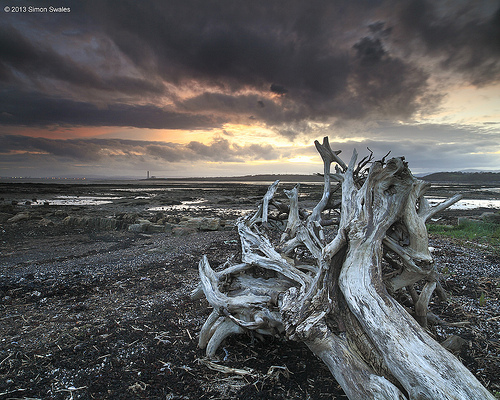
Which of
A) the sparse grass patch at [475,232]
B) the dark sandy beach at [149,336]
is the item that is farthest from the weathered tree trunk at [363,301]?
the sparse grass patch at [475,232]

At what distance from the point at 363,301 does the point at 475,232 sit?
11484mm

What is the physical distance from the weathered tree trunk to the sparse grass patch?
701 centimetres

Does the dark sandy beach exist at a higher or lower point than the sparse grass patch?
lower

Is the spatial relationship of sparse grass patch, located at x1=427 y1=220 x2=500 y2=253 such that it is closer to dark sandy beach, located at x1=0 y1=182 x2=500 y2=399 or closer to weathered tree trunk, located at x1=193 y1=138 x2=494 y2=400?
dark sandy beach, located at x1=0 y1=182 x2=500 y2=399

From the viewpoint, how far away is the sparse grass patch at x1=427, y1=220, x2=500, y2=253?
951 centimetres

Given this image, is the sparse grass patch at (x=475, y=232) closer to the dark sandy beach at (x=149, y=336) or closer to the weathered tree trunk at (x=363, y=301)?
the dark sandy beach at (x=149, y=336)

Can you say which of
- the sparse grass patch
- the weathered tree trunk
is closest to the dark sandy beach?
the weathered tree trunk

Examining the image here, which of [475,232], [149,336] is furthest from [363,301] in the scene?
[475,232]

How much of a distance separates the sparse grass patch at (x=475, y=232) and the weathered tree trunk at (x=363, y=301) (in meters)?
7.01

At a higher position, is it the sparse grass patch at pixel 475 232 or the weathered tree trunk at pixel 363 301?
the weathered tree trunk at pixel 363 301

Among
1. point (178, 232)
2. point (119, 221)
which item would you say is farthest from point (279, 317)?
point (119, 221)

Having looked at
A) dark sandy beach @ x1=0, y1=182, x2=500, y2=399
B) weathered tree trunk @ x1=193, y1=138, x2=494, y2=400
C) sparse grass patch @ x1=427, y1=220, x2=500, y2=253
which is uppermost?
weathered tree trunk @ x1=193, y1=138, x2=494, y2=400

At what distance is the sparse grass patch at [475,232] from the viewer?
374 inches

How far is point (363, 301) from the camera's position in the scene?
2906mm
